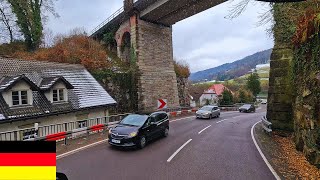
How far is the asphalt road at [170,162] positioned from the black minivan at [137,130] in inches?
17.0

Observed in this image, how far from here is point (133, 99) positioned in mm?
28500

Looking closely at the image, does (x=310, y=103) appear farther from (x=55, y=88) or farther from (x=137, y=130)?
(x=55, y=88)

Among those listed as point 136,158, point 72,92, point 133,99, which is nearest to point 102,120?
point 72,92

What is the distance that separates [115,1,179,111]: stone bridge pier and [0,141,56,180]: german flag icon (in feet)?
90.0

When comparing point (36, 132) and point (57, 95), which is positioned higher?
point (57, 95)

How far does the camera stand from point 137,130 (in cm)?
1310

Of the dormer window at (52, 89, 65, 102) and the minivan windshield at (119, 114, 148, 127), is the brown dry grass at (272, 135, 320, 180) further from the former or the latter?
the dormer window at (52, 89, 65, 102)

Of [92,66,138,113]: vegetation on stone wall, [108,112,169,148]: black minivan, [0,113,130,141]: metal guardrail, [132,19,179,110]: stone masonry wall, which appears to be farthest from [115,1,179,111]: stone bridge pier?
[108,112,169,148]: black minivan

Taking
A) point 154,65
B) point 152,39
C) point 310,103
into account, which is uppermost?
point 152,39

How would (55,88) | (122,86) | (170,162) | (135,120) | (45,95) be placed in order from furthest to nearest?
(122,86)
(55,88)
(45,95)
(135,120)
(170,162)

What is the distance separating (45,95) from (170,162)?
11.4 meters

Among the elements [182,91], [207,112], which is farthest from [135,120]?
[182,91]

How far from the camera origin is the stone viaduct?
26875 mm

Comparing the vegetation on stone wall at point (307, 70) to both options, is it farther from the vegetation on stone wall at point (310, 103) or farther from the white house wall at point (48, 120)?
the white house wall at point (48, 120)
